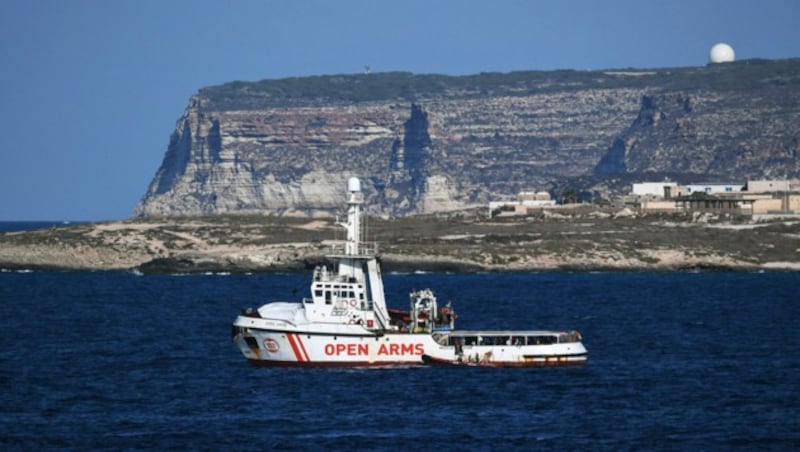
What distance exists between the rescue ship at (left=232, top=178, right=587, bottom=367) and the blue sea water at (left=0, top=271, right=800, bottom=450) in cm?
90

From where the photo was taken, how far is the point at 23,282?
17775 cm

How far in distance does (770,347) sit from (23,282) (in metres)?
91.2

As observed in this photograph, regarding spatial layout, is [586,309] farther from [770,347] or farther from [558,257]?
[558,257]

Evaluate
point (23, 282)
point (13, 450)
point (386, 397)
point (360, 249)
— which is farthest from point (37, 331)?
point (23, 282)

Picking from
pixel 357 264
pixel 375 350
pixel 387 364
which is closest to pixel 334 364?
pixel 375 350

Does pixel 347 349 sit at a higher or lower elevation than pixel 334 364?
higher

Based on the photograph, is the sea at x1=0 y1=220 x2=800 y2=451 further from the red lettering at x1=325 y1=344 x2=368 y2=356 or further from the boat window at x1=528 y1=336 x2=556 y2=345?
the boat window at x1=528 y1=336 x2=556 y2=345

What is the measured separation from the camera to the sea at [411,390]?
69.6 metres

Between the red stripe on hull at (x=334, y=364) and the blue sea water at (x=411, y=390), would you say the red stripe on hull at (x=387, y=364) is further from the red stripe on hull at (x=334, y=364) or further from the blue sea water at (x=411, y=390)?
the blue sea water at (x=411, y=390)

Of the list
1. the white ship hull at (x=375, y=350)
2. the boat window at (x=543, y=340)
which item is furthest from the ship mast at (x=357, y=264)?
the boat window at (x=543, y=340)

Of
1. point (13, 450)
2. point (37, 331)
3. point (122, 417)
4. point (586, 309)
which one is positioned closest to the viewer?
point (13, 450)

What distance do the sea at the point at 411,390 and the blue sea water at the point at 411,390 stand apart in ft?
0.36

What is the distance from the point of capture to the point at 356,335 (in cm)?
8800

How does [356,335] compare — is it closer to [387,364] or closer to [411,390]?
[387,364]
